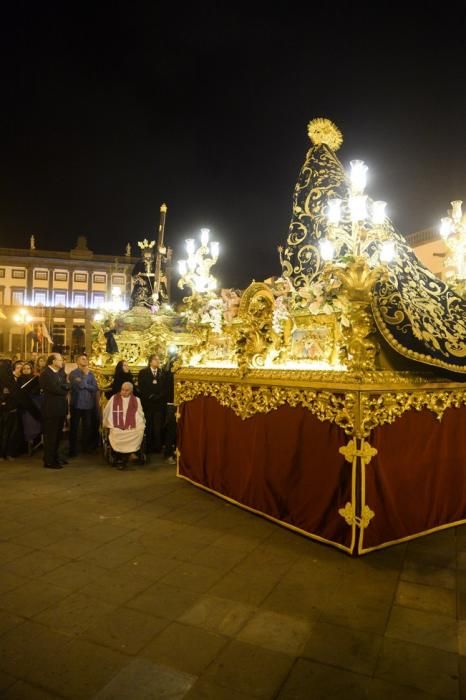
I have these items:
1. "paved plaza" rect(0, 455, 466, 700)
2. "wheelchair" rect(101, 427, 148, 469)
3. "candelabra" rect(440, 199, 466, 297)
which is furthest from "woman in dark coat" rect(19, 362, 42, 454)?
"candelabra" rect(440, 199, 466, 297)

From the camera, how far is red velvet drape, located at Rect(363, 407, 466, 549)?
4070 mm

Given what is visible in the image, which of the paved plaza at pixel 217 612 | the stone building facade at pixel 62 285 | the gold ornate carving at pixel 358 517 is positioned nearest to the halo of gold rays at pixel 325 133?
the gold ornate carving at pixel 358 517

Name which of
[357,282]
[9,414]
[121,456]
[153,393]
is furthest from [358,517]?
[9,414]

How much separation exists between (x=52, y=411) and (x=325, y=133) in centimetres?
587

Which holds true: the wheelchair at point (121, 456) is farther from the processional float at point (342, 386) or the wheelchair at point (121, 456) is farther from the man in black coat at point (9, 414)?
the processional float at point (342, 386)

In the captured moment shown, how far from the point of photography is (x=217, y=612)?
119 inches

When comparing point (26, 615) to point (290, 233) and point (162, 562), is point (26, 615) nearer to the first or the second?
point (162, 562)

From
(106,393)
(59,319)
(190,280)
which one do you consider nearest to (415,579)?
(190,280)

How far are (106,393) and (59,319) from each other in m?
46.5

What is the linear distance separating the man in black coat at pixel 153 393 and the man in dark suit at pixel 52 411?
1.39 m

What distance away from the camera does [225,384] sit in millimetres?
5746

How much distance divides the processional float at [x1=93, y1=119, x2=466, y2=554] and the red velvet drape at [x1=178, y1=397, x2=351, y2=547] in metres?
0.02

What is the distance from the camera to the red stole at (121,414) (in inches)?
292

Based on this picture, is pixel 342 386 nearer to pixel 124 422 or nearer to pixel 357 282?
pixel 357 282
